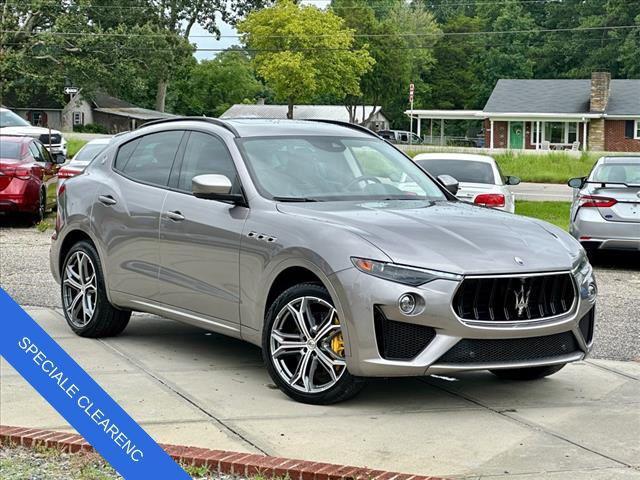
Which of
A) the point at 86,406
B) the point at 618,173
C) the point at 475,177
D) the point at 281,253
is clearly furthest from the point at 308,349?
the point at 475,177

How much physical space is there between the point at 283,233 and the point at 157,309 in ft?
5.02

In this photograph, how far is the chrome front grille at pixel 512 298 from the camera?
6.24 meters

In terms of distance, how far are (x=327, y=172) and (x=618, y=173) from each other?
8.34 m

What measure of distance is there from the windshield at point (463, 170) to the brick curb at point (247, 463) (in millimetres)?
10921

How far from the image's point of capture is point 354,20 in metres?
96.5

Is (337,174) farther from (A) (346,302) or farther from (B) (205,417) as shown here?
(B) (205,417)

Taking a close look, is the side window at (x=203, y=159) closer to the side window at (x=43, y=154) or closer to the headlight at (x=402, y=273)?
the headlight at (x=402, y=273)

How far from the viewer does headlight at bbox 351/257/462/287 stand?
6156 millimetres

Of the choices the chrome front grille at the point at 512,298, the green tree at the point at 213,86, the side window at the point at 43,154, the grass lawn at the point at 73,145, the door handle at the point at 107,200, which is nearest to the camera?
the chrome front grille at the point at 512,298

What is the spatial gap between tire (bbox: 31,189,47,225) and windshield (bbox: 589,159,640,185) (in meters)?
9.05

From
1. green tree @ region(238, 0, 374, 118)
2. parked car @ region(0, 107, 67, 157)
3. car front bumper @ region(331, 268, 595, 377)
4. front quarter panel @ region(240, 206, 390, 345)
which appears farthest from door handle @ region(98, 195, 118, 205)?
green tree @ region(238, 0, 374, 118)

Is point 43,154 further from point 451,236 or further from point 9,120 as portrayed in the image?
point 9,120

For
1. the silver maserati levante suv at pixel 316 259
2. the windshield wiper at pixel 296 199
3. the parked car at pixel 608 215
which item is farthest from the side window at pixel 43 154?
the windshield wiper at pixel 296 199

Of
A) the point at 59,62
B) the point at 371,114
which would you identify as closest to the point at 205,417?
the point at 59,62
